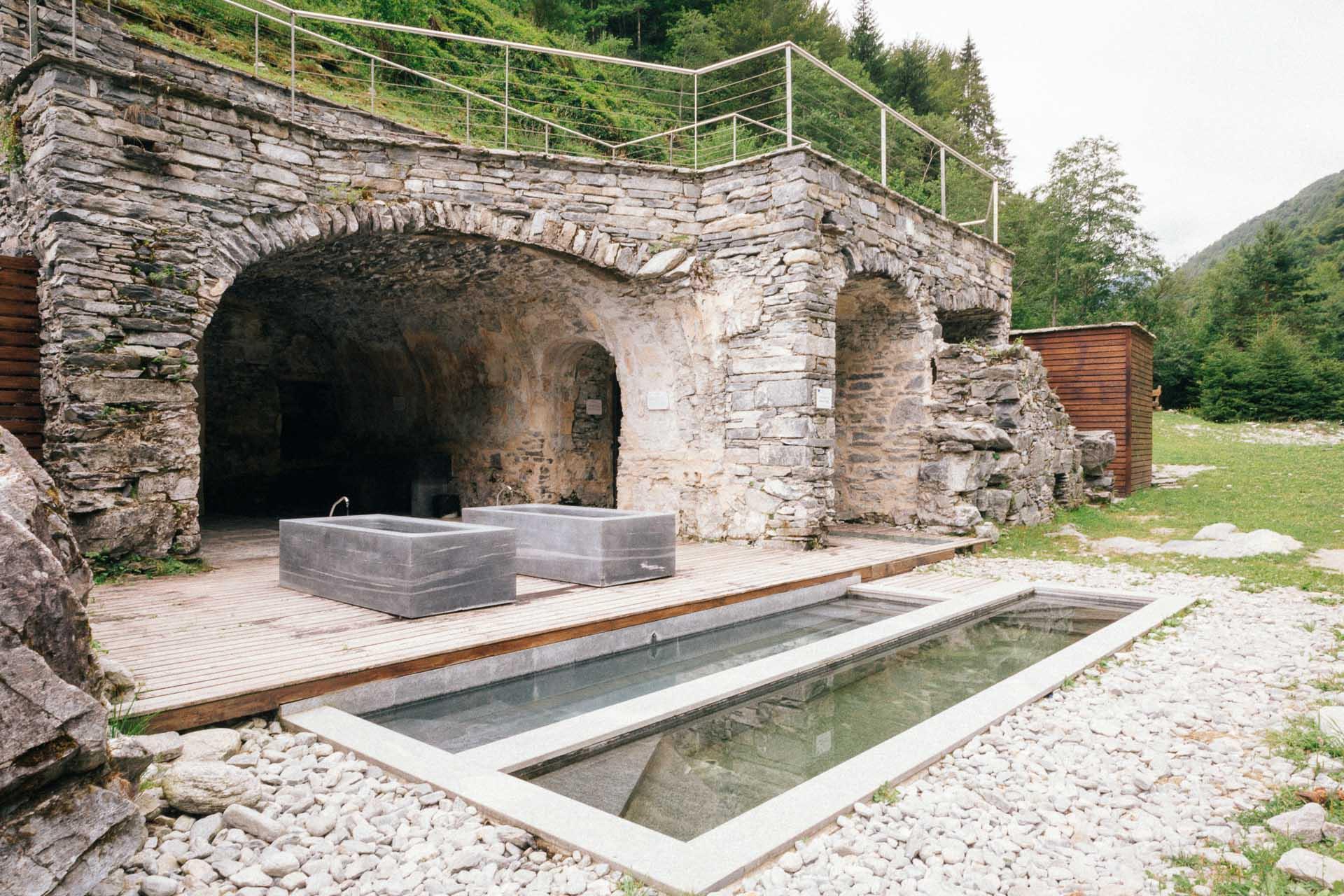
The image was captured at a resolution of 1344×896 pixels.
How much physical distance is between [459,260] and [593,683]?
5798 millimetres

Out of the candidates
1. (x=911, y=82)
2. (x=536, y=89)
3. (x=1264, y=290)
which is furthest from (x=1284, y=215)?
(x=536, y=89)

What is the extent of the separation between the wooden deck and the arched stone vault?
1234mm

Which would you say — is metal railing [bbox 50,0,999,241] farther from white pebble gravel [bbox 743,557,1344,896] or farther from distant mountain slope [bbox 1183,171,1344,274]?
distant mountain slope [bbox 1183,171,1344,274]

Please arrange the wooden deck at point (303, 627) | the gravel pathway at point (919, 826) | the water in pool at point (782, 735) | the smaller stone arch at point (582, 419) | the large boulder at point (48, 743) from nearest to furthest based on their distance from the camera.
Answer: the large boulder at point (48, 743) → the gravel pathway at point (919, 826) → the water in pool at point (782, 735) → the wooden deck at point (303, 627) → the smaller stone arch at point (582, 419)

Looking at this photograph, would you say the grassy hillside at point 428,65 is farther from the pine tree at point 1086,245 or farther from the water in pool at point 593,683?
the pine tree at point 1086,245

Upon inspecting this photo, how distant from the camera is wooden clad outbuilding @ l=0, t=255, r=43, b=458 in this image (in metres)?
6.14

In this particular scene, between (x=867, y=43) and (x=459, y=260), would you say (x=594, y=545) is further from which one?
(x=867, y=43)

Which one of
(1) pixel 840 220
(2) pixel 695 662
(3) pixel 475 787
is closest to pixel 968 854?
(3) pixel 475 787

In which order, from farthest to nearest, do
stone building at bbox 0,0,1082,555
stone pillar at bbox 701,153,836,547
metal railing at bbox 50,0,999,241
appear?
metal railing at bbox 50,0,999,241
stone pillar at bbox 701,153,836,547
stone building at bbox 0,0,1082,555

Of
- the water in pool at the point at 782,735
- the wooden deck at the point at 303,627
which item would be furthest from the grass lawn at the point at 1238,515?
the wooden deck at the point at 303,627

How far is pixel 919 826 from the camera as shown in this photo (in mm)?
2648

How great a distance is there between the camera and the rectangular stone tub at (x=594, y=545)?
610 centimetres

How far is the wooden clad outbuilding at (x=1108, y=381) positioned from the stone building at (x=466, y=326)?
5.00ft

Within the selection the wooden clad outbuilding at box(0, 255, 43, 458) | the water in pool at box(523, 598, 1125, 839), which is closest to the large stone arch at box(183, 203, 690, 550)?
the wooden clad outbuilding at box(0, 255, 43, 458)
